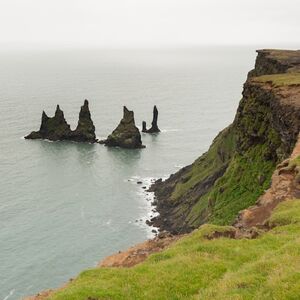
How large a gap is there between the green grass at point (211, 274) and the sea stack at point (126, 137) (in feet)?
442

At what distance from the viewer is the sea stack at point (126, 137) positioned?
159m

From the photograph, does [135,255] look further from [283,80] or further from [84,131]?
[84,131]

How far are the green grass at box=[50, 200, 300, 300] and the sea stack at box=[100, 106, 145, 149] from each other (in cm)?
13466

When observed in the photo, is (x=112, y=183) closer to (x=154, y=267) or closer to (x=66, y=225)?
(x=66, y=225)

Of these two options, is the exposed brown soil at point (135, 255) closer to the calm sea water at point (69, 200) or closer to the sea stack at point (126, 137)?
the calm sea water at point (69, 200)

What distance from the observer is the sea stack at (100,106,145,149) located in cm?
15938

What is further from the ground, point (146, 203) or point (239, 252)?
point (239, 252)

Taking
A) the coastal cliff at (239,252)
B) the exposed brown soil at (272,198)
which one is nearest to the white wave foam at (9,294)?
the coastal cliff at (239,252)

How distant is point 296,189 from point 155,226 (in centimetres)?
6205

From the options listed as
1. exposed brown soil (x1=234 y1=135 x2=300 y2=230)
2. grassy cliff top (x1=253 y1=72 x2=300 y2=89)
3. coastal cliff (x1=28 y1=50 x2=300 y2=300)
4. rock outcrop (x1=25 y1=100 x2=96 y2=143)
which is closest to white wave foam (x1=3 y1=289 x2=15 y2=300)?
coastal cliff (x1=28 y1=50 x2=300 y2=300)

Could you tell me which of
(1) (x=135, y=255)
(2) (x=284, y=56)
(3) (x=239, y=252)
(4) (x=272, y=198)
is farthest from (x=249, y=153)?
(3) (x=239, y=252)

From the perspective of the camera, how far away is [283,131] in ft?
197

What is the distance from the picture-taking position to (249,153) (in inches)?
2921

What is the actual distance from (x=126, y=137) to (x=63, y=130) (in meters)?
25.4
